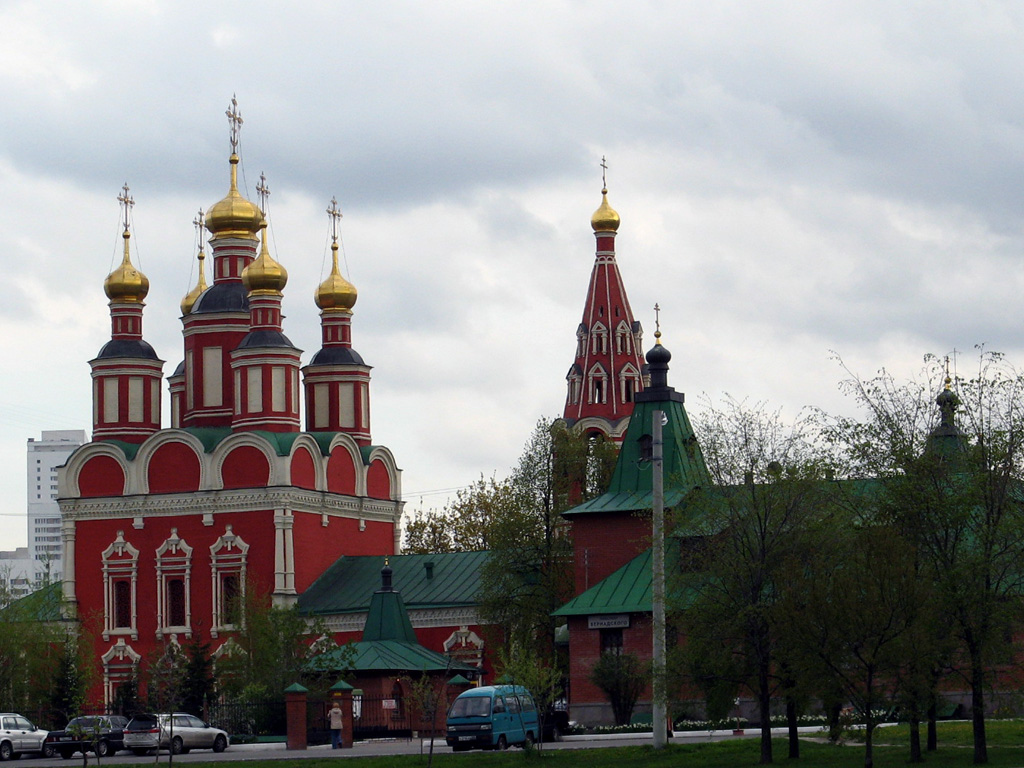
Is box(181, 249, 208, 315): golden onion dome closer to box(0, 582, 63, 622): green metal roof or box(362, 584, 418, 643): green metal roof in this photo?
box(0, 582, 63, 622): green metal roof

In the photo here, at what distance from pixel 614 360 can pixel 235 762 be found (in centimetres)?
3327

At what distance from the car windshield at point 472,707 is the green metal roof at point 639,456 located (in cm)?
1036

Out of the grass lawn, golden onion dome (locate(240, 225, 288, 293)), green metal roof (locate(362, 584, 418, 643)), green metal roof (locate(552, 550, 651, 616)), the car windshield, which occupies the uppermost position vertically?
golden onion dome (locate(240, 225, 288, 293))

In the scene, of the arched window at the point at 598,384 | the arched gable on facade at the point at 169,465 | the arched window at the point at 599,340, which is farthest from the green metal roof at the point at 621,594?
the arched window at the point at 599,340

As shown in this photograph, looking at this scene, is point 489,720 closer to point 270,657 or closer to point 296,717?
point 296,717

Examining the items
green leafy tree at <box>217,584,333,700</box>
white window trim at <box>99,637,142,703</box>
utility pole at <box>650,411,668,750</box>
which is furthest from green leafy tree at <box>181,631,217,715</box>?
utility pole at <box>650,411,668,750</box>

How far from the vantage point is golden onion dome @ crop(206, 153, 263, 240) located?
5591 centimetres

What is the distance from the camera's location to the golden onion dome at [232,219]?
55906 mm

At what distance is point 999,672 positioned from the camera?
84.0 ft

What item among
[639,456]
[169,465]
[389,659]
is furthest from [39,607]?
[639,456]

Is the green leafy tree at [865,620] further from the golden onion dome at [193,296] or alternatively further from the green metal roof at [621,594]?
the golden onion dome at [193,296]

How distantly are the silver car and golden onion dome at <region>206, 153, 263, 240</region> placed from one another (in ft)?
74.8

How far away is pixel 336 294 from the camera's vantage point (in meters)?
56.7

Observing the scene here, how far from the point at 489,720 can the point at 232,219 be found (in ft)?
91.8
